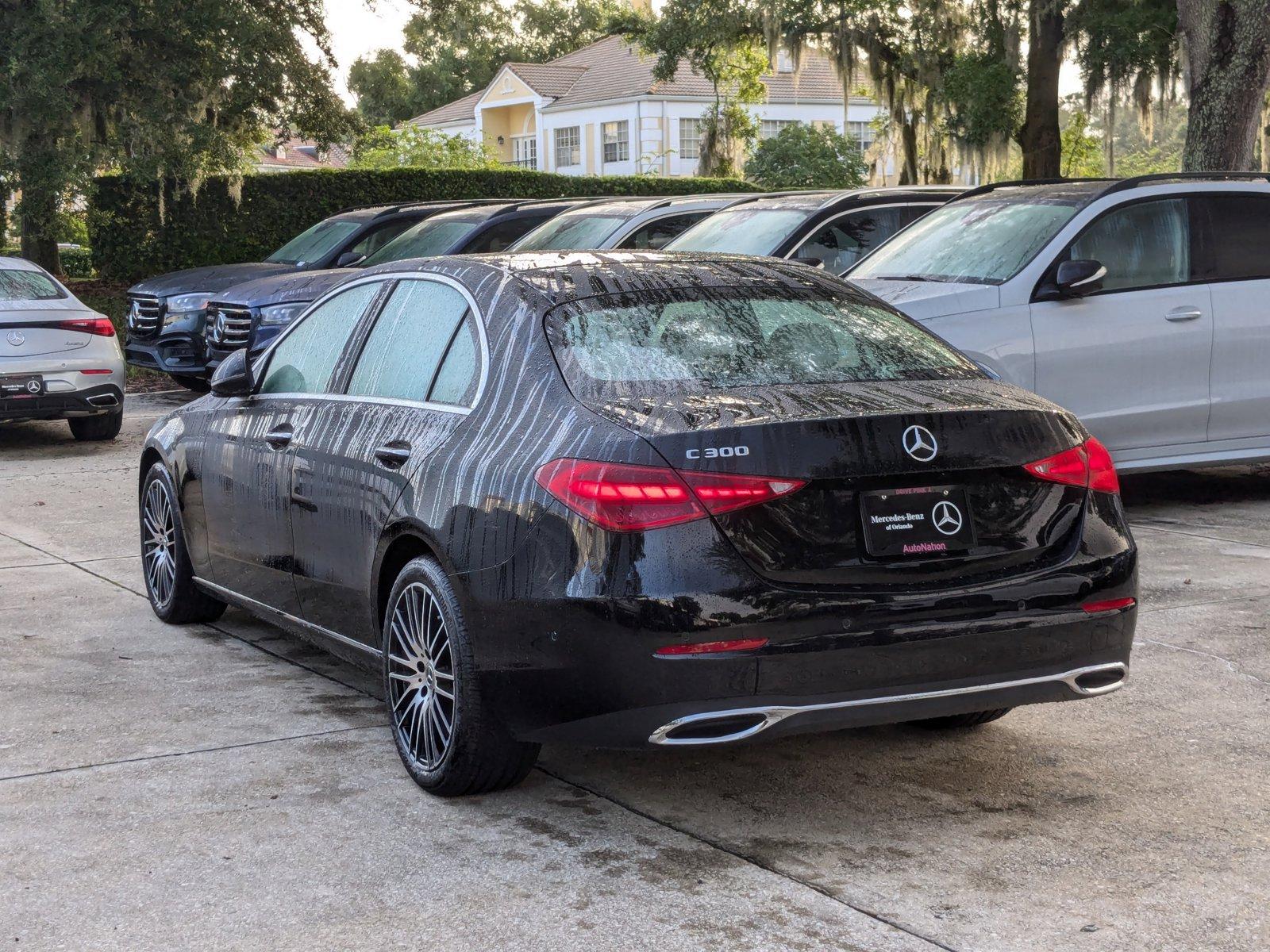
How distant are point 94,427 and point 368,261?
342 cm

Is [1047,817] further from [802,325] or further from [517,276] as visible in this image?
[517,276]

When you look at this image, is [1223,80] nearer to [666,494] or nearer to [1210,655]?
[1210,655]

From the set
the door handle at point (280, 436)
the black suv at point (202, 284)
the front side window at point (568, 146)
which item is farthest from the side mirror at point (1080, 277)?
A: the front side window at point (568, 146)

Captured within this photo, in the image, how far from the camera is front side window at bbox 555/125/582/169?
188 ft

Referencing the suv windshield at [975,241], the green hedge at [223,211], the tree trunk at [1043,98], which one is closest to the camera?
the suv windshield at [975,241]

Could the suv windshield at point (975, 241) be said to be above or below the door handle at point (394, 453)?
above

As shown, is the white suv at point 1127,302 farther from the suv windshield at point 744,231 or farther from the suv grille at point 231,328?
the suv grille at point 231,328

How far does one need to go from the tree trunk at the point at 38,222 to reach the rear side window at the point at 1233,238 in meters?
16.0

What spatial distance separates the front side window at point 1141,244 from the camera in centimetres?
926

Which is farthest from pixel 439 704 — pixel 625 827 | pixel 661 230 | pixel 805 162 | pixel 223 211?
pixel 805 162

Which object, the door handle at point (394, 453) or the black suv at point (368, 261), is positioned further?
the black suv at point (368, 261)

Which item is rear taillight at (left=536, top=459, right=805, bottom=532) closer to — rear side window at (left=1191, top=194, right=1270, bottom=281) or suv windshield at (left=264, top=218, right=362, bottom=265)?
rear side window at (left=1191, top=194, right=1270, bottom=281)

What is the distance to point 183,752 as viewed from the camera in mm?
5164

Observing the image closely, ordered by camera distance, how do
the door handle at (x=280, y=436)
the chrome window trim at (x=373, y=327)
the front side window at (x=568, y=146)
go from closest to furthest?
the chrome window trim at (x=373, y=327), the door handle at (x=280, y=436), the front side window at (x=568, y=146)
